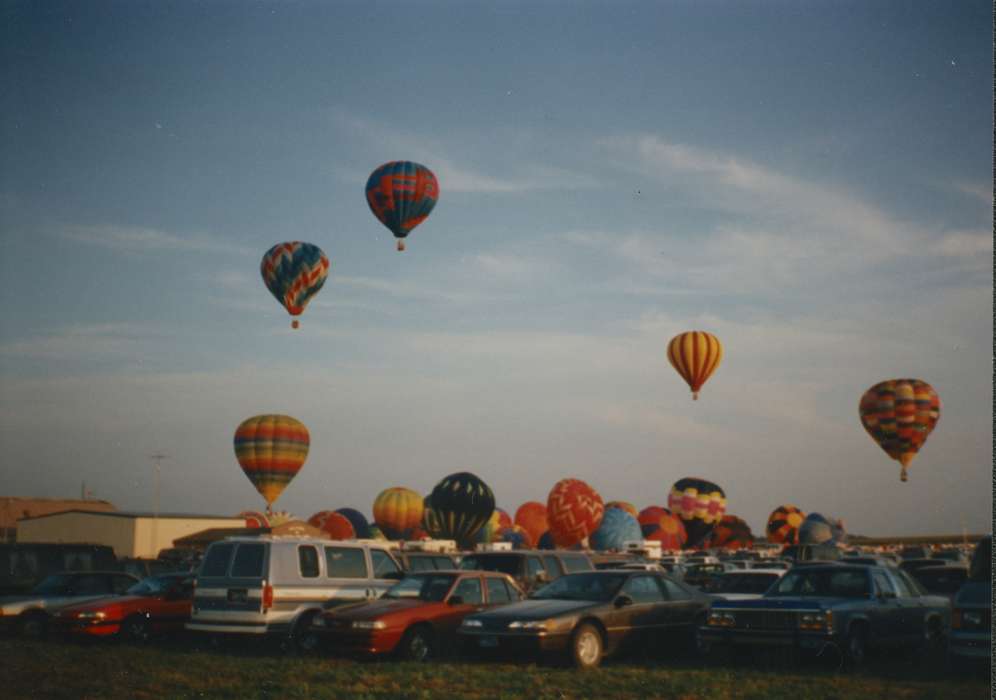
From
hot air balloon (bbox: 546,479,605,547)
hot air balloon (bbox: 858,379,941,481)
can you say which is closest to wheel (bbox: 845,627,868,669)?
hot air balloon (bbox: 858,379,941,481)

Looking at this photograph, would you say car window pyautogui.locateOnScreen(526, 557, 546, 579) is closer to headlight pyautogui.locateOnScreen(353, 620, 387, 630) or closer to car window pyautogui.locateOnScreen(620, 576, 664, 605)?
car window pyautogui.locateOnScreen(620, 576, 664, 605)

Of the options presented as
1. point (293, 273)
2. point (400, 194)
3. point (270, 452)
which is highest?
point (400, 194)

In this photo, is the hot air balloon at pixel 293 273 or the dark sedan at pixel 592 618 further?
the hot air balloon at pixel 293 273

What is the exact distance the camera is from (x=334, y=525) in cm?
6531

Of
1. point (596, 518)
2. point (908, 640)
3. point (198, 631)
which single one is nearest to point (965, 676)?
point (908, 640)

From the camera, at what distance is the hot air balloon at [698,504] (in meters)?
67.7

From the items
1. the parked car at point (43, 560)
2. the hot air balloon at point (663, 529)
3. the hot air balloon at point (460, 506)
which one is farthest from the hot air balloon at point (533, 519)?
the parked car at point (43, 560)

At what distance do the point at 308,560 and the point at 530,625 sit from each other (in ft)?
14.1

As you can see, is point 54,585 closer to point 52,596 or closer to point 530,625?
point 52,596

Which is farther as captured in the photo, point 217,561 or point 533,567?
point 533,567

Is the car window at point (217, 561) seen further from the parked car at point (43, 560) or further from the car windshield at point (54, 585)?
the parked car at point (43, 560)

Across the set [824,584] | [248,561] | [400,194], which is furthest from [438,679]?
[400,194]

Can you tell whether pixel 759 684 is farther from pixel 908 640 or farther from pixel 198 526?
pixel 198 526

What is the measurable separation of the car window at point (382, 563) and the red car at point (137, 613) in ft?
12.5
